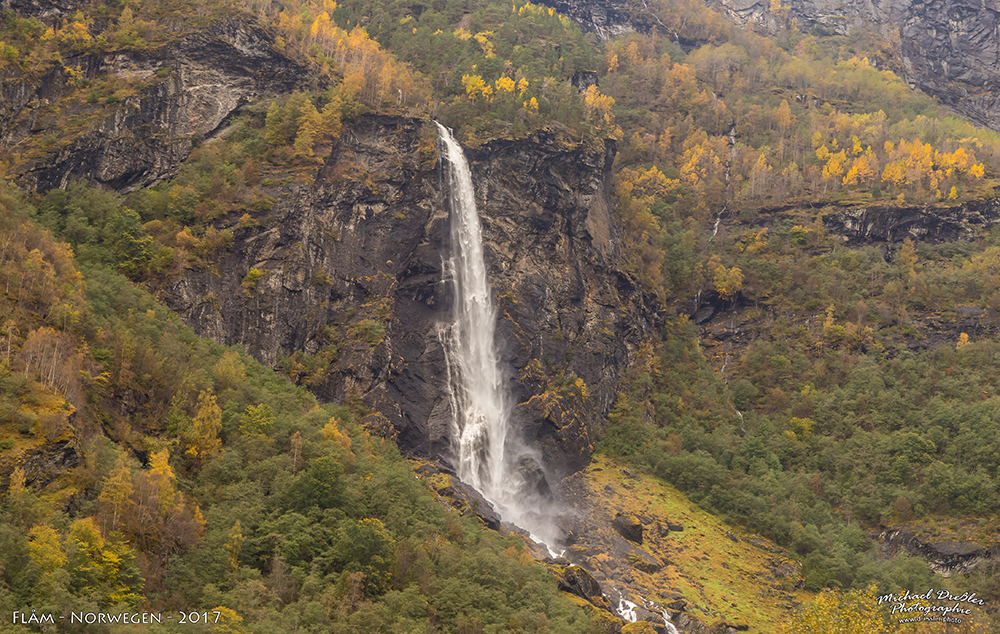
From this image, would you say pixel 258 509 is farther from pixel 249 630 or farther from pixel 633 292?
pixel 633 292

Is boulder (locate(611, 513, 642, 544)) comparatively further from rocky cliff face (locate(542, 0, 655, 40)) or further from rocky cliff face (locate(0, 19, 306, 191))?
rocky cliff face (locate(542, 0, 655, 40))

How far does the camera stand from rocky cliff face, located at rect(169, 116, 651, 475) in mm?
65625

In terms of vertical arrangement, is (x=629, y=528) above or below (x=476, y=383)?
below

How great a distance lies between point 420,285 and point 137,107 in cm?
3027

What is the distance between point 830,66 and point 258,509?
175049 mm

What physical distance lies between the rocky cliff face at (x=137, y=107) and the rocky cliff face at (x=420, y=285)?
1081cm

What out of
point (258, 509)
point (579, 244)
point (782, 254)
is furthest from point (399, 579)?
point (782, 254)

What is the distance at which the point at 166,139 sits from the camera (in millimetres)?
69688

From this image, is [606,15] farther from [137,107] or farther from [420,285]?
[137,107]

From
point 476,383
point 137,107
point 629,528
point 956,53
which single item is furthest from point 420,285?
point 956,53

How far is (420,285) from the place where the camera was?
74750 millimetres

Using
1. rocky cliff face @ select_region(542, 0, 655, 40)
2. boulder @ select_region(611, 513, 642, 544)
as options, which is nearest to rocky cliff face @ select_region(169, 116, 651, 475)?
boulder @ select_region(611, 513, 642, 544)

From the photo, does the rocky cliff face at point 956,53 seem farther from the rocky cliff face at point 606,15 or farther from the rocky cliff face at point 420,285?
the rocky cliff face at point 420,285

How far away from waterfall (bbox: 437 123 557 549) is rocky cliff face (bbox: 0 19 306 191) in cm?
2176
